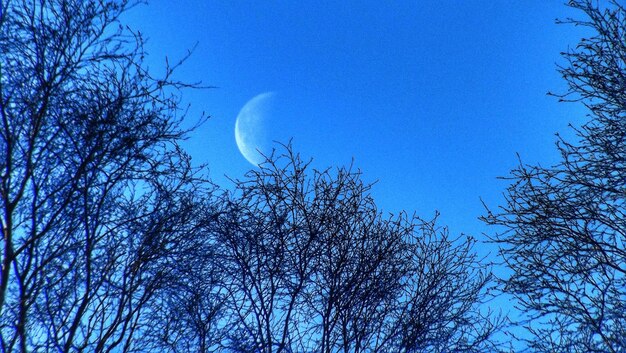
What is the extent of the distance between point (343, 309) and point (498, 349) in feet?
14.1

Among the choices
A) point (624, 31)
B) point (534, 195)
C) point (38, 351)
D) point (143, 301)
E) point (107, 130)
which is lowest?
point (38, 351)

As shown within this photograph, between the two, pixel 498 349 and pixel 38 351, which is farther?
pixel 498 349

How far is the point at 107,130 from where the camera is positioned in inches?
252

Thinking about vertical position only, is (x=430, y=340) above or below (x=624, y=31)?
below

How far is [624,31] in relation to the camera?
8.17 m

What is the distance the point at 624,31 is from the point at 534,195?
389 cm

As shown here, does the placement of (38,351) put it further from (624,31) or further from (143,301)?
(624,31)

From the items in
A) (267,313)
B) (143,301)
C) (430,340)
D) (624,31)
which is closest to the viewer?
(143,301)

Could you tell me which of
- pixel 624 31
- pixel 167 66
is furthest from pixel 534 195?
pixel 167 66

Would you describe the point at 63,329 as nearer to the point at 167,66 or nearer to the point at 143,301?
the point at 143,301

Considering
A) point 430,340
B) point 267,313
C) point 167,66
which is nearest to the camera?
point 167,66

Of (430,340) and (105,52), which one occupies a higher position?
(105,52)

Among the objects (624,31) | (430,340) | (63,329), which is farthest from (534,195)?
(63,329)

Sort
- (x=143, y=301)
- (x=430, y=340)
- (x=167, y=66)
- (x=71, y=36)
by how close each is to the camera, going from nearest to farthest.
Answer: (x=71, y=36) → (x=167, y=66) → (x=143, y=301) → (x=430, y=340)
